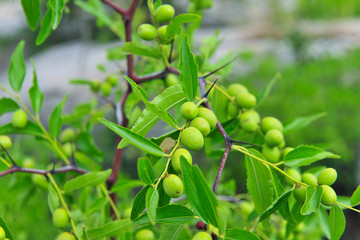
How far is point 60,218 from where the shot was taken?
55 cm

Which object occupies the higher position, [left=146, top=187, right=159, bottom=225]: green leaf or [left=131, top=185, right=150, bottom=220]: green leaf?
[left=146, top=187, right=159, bottom=225]: green leaf

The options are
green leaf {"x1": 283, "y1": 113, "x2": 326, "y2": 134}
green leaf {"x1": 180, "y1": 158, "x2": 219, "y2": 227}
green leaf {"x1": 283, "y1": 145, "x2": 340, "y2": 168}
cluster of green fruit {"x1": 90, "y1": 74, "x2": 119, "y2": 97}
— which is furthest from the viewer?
cluster of green fruit {"x1": 90, "y1": 74, "x2": 119, "y2": 97}

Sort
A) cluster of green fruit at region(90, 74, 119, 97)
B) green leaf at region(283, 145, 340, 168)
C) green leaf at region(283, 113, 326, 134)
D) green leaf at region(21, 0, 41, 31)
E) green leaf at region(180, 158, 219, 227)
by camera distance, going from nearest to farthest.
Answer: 1. green leaf at region(180, 158, 219, 227)
2. green leaf at region(283, 145, 340, 168)
3. green leaf at region(21, 0, 41, 31)
4. green leaf at region(283, 113, 326, 134)
5. cluster of green fruit at region(90, 74, 119, 97)

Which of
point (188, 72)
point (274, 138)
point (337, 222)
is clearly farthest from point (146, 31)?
point (337, 222)

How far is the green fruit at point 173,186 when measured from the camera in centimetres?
40

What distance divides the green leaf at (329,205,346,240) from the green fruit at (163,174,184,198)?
205mm

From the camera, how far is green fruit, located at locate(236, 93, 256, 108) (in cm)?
56

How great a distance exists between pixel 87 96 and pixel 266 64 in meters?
2.29

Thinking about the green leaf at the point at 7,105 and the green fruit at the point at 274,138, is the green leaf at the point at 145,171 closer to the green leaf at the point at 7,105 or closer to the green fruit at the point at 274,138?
the green fruit at the point at 274,138

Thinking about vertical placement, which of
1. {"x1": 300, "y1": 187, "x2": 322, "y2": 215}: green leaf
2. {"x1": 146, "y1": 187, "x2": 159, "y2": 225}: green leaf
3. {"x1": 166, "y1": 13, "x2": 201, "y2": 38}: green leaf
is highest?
{"x1": 166, "y1": 13, "x2": 201, "y2": 38}: green leaf

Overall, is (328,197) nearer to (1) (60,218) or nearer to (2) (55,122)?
(1) (60,218)

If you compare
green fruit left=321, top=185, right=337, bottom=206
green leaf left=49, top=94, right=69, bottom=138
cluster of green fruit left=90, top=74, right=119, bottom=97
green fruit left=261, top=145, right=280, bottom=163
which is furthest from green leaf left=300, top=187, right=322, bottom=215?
cluster of green fruit left=90, top=74, right=119, bottom=97

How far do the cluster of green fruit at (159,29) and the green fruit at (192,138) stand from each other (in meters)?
0.21

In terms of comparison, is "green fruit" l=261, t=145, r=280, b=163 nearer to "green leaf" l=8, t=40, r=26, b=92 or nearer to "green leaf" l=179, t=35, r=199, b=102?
"green leaf" l=179, t=35, r=199, b=102
